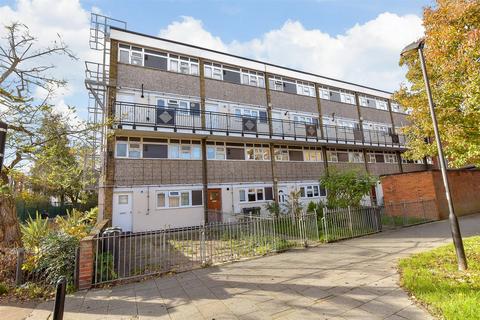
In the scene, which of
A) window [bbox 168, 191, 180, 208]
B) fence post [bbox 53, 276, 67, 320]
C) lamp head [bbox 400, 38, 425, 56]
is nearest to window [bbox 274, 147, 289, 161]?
window [bbox 168, 191, 180, 208]

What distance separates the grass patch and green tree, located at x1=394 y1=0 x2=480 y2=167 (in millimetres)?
3584

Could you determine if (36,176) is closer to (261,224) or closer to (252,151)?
(261,224)

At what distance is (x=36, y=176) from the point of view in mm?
6285

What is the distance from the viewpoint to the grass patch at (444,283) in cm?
357

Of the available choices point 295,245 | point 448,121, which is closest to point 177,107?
point 295,245

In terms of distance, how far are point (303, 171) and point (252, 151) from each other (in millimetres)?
4356

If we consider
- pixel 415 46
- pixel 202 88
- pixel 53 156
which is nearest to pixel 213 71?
pixel 202 88

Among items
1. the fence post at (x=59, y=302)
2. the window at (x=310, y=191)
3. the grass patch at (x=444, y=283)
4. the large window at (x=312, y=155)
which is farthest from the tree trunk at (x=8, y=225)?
the large window at (x=312, y=155)

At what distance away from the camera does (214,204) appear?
572 inches

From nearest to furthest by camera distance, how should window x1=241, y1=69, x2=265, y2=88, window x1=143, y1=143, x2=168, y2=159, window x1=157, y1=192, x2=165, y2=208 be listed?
1. window x1=157, y1=192, x2=165, y2=208
2. window x1=143, y1=143, x2=168, y2=159
3. window x1=241, y1=69, x2=265, y2=88

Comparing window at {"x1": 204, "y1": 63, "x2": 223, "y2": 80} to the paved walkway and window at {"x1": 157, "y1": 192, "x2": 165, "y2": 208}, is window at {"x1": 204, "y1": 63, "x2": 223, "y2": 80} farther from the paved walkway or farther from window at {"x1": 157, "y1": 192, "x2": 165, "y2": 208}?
the paved walkway

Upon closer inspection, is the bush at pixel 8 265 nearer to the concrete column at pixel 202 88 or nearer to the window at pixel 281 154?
the concrete column at pixel 202 88

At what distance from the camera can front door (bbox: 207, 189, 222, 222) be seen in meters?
14.2

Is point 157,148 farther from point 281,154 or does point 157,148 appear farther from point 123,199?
point 281,154
